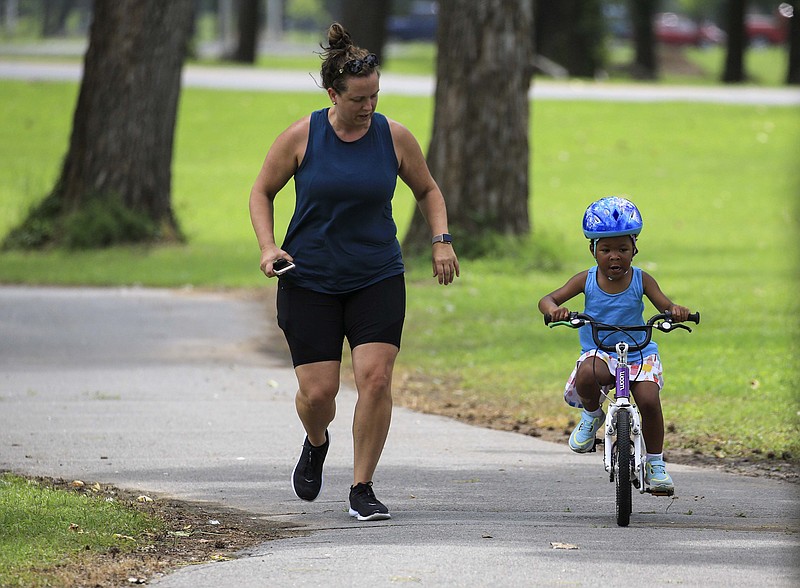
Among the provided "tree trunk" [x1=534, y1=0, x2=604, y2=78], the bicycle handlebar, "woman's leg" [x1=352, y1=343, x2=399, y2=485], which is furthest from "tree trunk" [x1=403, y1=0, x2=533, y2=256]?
"tree trunk" [x1=534, y1=0, x2=604, y2=78]

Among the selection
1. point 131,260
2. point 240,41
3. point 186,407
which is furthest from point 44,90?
point 186,407

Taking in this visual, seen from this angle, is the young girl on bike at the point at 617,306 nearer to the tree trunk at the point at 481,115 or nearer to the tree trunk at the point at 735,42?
the tree trunk at the point at 481,115

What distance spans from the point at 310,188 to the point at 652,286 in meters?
1.55

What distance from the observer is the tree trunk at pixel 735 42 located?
4531 cm

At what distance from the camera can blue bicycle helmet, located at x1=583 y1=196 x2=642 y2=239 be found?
6.82 metres

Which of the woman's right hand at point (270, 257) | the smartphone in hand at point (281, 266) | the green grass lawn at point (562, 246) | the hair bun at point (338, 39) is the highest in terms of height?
the hair bun at point (338, 39)

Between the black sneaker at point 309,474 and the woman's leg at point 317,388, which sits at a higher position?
the woman's leg at point 317,388

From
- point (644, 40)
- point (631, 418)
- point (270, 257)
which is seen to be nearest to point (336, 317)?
point (270, 257)

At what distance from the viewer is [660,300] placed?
692 centimetres

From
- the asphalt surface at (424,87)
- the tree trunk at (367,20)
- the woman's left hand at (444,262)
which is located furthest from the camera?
the tree trunk at (367,20)

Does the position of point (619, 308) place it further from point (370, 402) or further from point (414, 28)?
point (414, 28)

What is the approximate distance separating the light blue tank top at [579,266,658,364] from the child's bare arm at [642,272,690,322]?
30 millimetres

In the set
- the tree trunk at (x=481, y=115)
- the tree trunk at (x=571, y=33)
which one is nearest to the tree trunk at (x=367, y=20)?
the tree trunk at (x=571, y=33)

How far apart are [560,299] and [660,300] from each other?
44 cm
